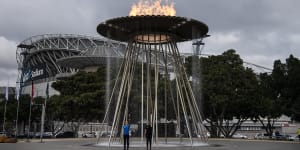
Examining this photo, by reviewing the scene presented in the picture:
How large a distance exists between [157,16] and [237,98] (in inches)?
897

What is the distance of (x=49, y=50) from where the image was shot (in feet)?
446

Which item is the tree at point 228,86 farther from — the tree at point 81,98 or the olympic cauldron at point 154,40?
the olympic cauldron at point 154,40

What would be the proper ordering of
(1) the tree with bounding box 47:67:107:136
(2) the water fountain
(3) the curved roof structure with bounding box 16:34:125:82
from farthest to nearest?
(3) the curved roof structure with bounding box 16:34:125:82 < (1) the tree with bounding box 47:67:107:136 < (2) the water fountain

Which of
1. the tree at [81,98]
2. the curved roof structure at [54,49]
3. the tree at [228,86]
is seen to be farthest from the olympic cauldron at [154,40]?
the curved roof structure at [54,49]

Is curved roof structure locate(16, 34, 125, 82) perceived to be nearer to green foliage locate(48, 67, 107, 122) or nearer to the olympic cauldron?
green foliage locate(48, 67, 107, 122)

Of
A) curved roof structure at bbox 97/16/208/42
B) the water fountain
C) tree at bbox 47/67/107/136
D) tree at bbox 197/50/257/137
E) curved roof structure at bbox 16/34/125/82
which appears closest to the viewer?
curved roof structure at bbox 97/16/208/42

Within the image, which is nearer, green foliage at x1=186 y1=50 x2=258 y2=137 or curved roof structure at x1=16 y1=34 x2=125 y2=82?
green foliage at x1=186 y1=50 x2=258 y2=137

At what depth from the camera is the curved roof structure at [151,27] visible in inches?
1076

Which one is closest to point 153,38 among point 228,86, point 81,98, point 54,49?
point 228,86

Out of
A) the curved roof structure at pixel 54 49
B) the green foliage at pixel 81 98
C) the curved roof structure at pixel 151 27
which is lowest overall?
the green foliage at pixel 81 98

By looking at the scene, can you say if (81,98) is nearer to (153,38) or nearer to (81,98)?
(81,98)

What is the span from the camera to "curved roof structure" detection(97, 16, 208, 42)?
27.3 m

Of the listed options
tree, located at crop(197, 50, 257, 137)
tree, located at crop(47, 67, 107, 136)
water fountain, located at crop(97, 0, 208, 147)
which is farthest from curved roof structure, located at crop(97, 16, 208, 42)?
tree, located at crop(47, 67, 107, 136)

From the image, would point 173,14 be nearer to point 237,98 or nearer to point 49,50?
point 237,98
